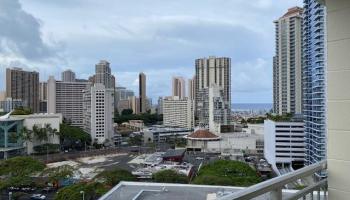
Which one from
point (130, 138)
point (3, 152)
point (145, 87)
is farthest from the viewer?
point (145, 87)

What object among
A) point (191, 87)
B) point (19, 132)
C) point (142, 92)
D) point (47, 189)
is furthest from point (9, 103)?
point (47, 189)

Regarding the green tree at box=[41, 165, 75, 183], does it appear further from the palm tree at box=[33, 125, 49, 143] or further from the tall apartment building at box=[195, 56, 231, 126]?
the tall apartment building at box=[195, 56, 231, 126]

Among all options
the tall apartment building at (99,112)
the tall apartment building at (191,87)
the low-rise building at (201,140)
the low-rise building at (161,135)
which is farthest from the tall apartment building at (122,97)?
the low-rise building at (201,140)

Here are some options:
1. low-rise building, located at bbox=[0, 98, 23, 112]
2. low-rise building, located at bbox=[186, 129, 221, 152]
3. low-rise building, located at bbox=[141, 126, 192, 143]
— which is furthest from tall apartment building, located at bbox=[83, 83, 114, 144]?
low-rise building, located at bbox=[0, 98, 23, 112]

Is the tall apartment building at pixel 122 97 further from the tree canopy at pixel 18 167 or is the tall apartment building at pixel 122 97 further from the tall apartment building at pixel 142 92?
the tree canopy at pixel 18 167

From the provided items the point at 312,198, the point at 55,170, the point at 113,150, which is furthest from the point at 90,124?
the point at 312,198

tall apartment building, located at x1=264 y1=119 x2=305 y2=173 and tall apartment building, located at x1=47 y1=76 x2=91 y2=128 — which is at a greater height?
tall apartment building, located at x1=47 y1=76 x2=91 y2=128

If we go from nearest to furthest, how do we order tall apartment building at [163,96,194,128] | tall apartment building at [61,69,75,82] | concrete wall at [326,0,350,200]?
concrete wall at [326,0,350,200] → tall apartment building at [163,96,194,128] → tall apartment building at [61,69,75,82]

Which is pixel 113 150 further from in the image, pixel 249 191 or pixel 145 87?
pixel 249 191
